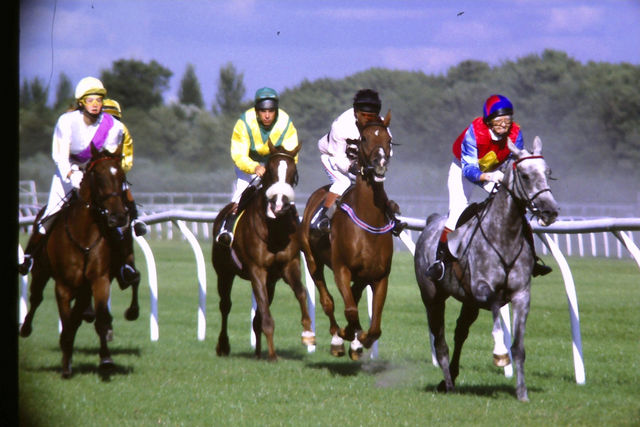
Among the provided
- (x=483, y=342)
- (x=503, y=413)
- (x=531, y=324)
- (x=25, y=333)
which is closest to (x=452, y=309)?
(x=531, y=324)

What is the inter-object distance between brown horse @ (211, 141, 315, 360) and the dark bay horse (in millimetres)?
1577

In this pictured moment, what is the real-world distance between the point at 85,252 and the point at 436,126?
3984cm

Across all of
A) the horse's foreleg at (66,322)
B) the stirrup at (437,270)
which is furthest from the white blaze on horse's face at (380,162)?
the horse's foreleg at (66,322)

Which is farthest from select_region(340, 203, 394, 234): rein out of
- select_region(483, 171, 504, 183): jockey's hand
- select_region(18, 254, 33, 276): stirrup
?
select_region(18, 254, 33, 276): stirrup

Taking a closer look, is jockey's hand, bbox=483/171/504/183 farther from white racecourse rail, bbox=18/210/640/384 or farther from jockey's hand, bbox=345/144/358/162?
jockey's hand, bbox=345/144/358/162

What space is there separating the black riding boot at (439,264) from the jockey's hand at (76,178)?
2877 millimetres

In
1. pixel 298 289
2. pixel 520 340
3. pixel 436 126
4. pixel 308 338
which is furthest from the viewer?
pixel 436 126

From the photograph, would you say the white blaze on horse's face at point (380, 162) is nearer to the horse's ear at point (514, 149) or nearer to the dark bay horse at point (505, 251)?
the dark bay horse at point (505, 251)

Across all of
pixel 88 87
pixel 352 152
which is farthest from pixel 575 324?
pixel 88 87

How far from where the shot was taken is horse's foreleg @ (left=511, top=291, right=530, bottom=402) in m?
6.48

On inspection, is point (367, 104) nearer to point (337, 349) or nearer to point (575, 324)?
point (337, 349)

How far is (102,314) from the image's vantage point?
25.5ft

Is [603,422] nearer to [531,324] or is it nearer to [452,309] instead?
[531,324]
